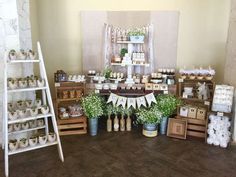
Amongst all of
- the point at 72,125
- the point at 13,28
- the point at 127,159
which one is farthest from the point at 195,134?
the point at 13,28

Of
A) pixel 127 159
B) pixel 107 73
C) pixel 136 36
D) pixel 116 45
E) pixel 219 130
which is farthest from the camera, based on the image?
pixel 116 45

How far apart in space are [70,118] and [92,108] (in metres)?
0.38

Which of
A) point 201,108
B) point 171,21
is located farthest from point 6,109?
point 171,21

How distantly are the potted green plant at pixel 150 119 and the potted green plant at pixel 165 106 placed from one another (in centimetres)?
8

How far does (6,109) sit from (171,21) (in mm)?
2817

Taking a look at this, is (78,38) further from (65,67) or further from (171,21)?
(171,21)

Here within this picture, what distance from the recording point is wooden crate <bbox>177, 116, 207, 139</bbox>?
140 inches

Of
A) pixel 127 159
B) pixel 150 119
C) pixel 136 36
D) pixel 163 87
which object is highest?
pixel 136 36

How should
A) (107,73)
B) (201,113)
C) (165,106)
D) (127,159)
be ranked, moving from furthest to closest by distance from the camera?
(107,73)
(165,106)
(201,113)
(127,159)

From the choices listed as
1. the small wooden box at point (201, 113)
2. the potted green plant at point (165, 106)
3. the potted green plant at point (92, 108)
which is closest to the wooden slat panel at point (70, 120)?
the potted green plant at point (92, 108)

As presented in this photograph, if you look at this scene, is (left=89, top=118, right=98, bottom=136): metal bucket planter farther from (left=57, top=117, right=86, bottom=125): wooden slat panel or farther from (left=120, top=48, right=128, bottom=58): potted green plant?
(left=120, top=48, right=128, bottom=58): potted green plant

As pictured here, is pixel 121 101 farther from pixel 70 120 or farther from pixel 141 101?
pixel 70 120

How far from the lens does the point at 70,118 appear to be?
371 centimetres

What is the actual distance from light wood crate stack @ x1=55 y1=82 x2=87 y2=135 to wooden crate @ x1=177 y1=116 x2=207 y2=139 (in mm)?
1512
